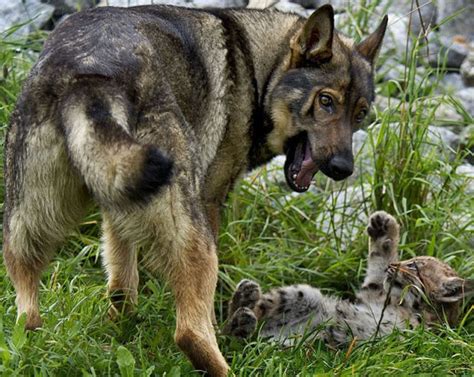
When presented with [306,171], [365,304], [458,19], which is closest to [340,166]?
[306,171]

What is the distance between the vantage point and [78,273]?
5.39m

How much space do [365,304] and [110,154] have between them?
2.16 meters

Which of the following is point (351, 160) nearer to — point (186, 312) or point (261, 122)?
point (261, 122)

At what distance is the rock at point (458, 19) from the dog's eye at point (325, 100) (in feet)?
14.9

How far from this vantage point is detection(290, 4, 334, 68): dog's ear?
4.98m

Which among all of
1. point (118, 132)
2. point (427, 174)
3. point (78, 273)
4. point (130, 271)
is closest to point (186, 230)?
point (118, 132)

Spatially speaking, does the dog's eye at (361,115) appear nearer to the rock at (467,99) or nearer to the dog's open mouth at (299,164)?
the dog's open mouth at (299,164)

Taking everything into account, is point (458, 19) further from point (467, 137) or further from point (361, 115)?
point (361, 115)

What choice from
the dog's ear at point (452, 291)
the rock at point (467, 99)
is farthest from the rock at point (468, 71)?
the dog's ear at point (452, 291)

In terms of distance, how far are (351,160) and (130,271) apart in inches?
50.0

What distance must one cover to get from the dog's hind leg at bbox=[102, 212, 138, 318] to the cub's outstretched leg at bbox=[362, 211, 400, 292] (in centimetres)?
128

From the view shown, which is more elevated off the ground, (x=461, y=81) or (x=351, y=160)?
(x=351, y=160)

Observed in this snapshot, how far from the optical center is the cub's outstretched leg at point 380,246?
5438 mm

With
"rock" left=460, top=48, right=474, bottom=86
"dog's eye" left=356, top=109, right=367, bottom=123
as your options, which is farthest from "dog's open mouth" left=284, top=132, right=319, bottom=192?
"rock" left=460, top=48, right=474, bottom=86
